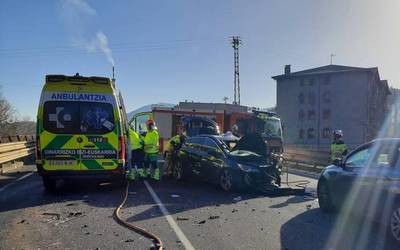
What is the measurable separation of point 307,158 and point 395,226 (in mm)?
13336

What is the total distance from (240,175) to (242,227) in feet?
12.2

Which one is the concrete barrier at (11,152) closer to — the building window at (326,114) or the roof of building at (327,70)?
the building window at (326,114)

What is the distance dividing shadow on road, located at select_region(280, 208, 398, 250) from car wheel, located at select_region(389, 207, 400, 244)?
0.12m

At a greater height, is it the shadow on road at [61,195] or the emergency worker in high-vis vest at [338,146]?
the emergency worker in high-vis vest at [338,146]

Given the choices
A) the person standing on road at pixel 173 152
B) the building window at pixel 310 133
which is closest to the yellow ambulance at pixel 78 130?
the person standing on road at pixel 173 152

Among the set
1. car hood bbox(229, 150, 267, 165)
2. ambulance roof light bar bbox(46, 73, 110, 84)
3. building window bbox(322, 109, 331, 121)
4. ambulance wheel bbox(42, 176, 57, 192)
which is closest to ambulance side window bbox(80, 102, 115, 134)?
ambulance roof light bar bbox(46, 73, 110, 84)

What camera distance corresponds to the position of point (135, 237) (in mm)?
6324

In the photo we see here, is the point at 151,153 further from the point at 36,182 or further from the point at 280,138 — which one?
the point at 280,138

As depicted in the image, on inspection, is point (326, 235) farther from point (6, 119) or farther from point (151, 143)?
point (6, 119)

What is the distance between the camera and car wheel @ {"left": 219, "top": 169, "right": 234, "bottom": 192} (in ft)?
35.9

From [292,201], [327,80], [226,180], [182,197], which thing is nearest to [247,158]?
[226,180]

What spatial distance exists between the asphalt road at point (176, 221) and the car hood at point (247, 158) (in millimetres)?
863

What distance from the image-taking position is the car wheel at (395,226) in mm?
6208

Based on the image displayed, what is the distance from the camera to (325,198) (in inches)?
342
